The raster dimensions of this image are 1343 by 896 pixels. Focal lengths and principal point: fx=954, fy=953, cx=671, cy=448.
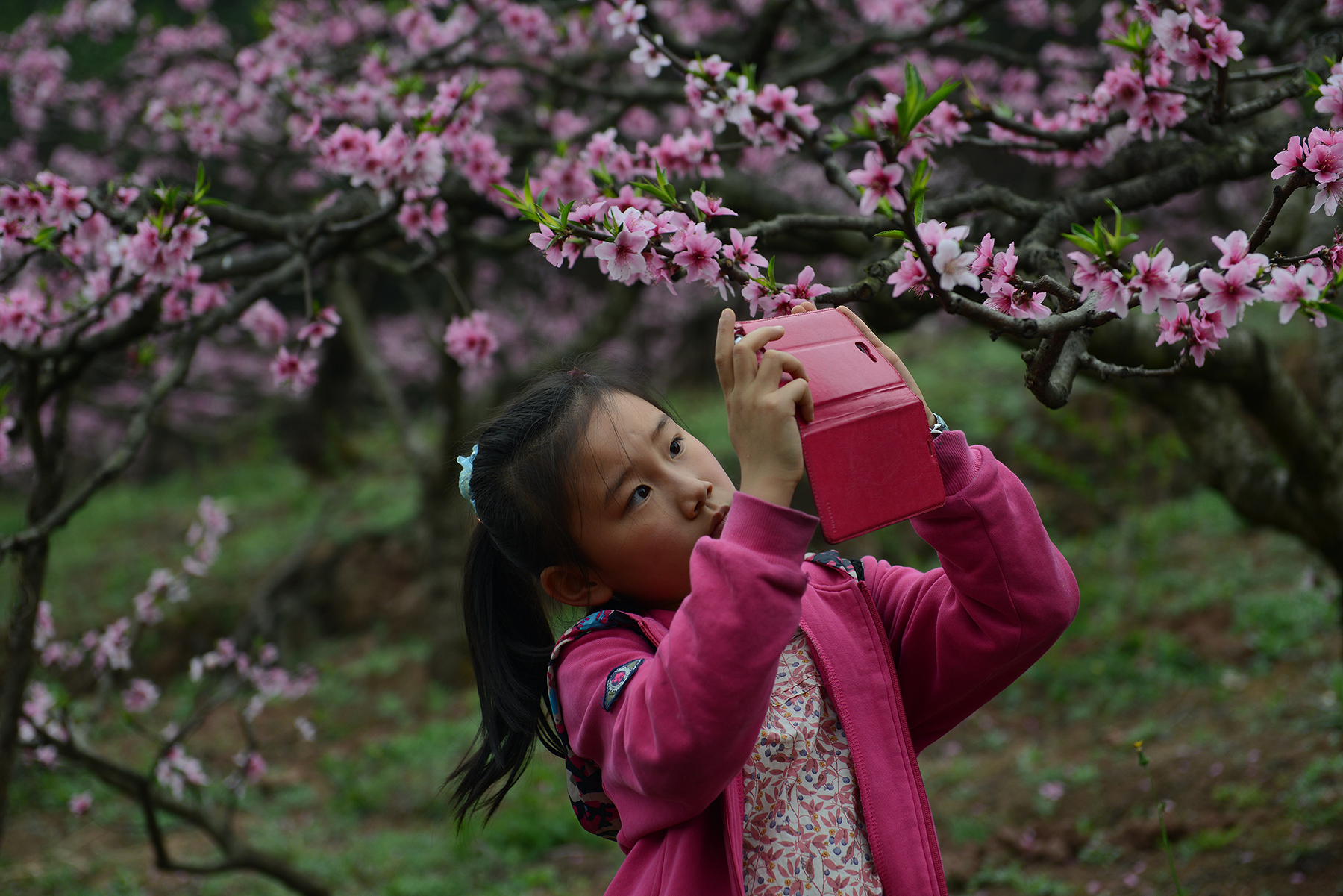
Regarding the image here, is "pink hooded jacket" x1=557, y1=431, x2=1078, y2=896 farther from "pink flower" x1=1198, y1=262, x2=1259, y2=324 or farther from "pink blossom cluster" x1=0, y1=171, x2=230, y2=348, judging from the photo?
"pink blossom cluster" x1=0, y1=171, x2=230, y2=348

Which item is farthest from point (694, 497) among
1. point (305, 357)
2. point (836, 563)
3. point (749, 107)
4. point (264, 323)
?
point (264, 323)

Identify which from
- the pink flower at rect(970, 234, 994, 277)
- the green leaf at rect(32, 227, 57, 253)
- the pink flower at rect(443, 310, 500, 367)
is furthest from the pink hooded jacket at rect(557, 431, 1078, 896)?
the pink flower at rect(443, 310, 500, 367)

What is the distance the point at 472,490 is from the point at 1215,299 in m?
1.08

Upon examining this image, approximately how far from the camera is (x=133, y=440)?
2.33 m

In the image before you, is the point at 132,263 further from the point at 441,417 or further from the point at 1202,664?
the point at 1202,664

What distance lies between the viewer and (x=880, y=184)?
4.48ft

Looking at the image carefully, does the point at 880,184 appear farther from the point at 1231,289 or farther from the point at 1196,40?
the point at 1196,40

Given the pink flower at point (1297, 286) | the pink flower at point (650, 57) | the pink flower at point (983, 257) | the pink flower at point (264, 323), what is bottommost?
the pink flower at point (264, 323)

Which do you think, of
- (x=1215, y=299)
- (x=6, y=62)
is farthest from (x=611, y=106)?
(x=6, y=62)

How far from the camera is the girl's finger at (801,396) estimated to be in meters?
1.09

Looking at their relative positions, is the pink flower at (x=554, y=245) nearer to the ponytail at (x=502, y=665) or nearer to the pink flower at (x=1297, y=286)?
the ponytail at (x=502, y=665)

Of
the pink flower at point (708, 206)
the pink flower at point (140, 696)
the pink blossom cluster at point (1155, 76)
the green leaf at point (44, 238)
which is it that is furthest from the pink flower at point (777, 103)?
the pink flower at point (140, 696)

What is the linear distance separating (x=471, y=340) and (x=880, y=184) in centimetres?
191

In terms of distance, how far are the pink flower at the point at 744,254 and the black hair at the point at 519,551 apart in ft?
0.84
